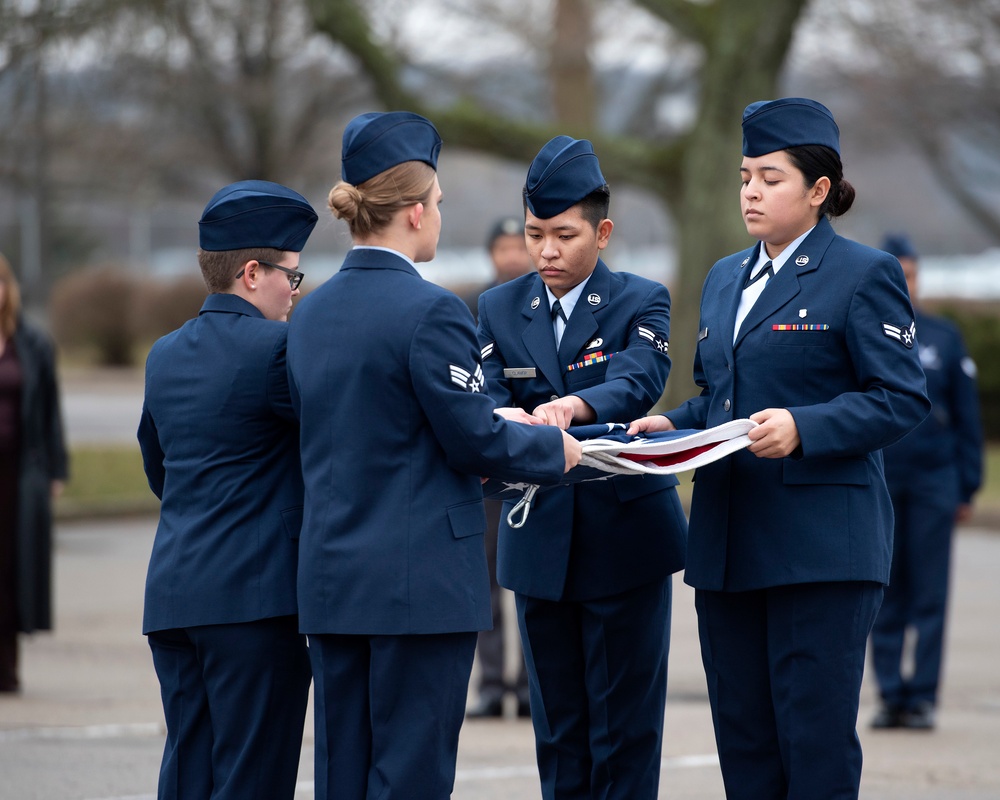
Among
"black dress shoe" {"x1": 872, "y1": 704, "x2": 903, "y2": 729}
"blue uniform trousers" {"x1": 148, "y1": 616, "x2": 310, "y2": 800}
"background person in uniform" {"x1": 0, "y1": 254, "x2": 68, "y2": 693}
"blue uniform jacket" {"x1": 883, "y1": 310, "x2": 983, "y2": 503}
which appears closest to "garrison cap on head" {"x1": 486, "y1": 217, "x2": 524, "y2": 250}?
"blue uniform jacket" {"x1": 883, "y1": 310, "x2": 983, "y2": 503}

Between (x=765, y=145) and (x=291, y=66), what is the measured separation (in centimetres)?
2499

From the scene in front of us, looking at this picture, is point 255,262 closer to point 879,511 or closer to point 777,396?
point 777,396

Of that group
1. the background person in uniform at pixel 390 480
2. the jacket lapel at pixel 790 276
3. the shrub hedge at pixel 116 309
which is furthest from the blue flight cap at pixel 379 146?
the shrub hedge at pixel 116 309

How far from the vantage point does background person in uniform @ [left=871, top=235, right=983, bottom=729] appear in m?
7.56

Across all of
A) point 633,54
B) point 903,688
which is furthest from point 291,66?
point 903,688

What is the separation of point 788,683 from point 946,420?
4.15 m

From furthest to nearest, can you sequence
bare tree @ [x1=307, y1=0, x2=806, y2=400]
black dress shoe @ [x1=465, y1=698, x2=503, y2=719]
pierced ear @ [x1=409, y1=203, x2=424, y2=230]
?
bare tree @ [x1=307, y1=0, x2=806, y2=400]
black dress shoe @ [x1=465, y1=698, x2=503, y2=719]
pierced ear @ [x1=409, y1=203, x2=424, y2=230]

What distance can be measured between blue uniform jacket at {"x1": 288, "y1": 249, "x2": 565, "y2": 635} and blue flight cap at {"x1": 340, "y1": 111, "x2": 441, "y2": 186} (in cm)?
26

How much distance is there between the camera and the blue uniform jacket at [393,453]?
12.5ft

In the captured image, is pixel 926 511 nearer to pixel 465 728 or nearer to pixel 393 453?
pixel 465 728

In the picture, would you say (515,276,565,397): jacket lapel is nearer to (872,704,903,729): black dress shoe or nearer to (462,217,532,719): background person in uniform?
(462,217,532,719): background person in uniform

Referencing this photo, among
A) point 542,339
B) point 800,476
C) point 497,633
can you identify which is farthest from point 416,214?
point 497,633

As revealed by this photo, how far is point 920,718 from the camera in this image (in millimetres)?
7457

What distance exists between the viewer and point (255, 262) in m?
4.25
